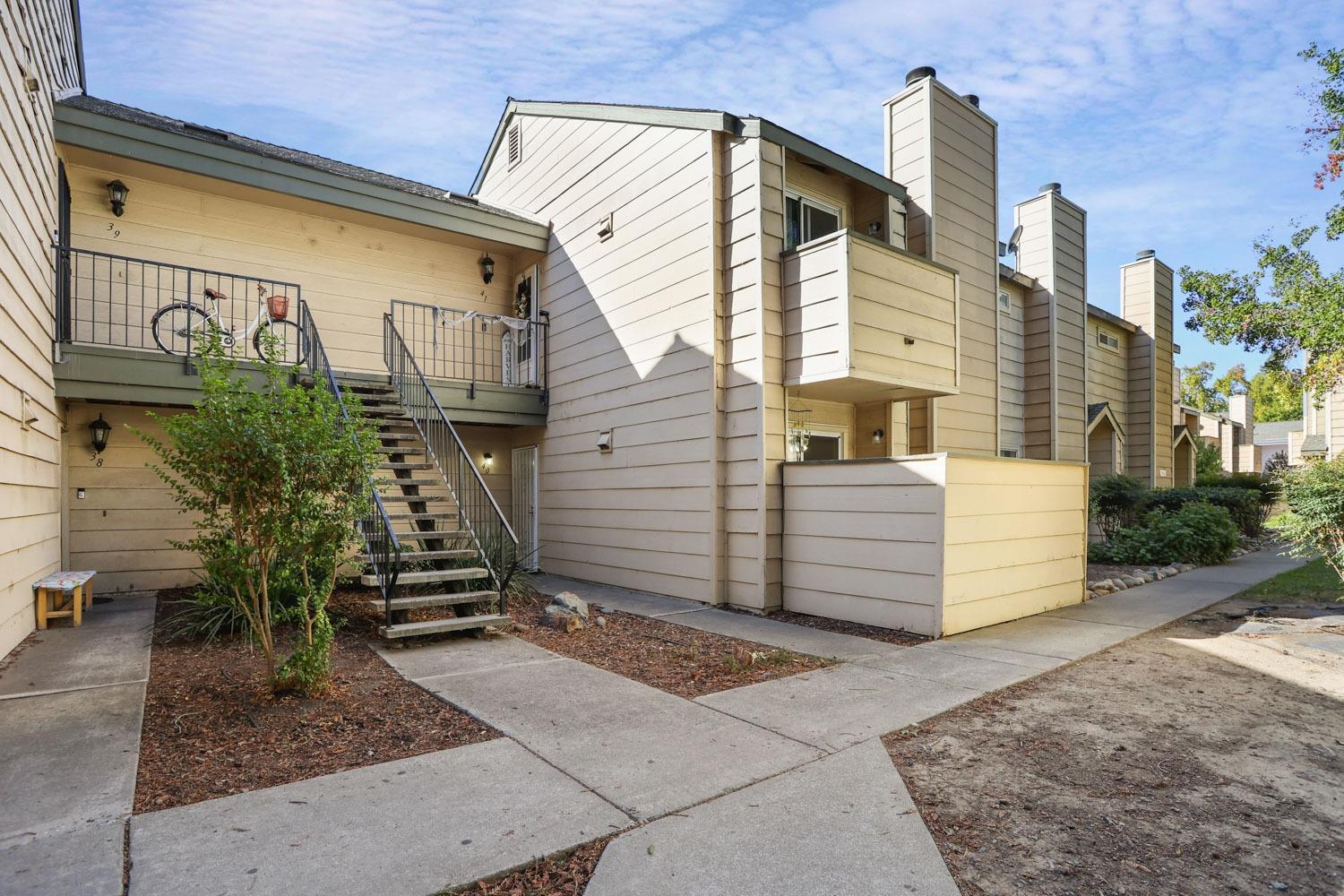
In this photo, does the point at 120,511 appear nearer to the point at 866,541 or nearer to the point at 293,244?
the point at 293,244

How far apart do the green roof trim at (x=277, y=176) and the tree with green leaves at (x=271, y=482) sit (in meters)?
5.18

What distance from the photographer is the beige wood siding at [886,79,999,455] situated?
27.6ft

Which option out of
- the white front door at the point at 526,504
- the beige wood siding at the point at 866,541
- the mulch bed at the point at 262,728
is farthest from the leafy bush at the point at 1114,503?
the mulch bed at the point at 262,728

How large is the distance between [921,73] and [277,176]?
786cm

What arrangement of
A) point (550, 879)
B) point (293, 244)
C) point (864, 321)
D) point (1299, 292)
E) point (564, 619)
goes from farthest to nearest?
point (1299, 292)
point (293, 244)
point (864, 321)
point (564, 619)
point (550, 879)

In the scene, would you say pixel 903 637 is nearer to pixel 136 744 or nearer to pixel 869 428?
pixel 869 428

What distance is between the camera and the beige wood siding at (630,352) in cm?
718

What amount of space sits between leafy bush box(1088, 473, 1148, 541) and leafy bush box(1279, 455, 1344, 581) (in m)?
4.96

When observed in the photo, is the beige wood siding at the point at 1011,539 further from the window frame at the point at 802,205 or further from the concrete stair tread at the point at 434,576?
the concrete stair tread at the point at 434,576

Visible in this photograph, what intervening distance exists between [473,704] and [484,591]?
203cm

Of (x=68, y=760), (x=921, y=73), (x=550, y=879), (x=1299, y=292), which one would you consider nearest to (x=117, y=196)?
(x=68, y=760)

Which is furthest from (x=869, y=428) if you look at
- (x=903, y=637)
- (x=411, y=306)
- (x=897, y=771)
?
(x=411, y=306)

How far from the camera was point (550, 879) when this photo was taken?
2166mm

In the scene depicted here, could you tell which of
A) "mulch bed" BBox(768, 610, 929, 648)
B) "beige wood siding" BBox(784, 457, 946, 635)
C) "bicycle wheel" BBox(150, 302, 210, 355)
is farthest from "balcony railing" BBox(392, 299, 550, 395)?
"mulch bed" BBox(768, 610, 929, 648)
